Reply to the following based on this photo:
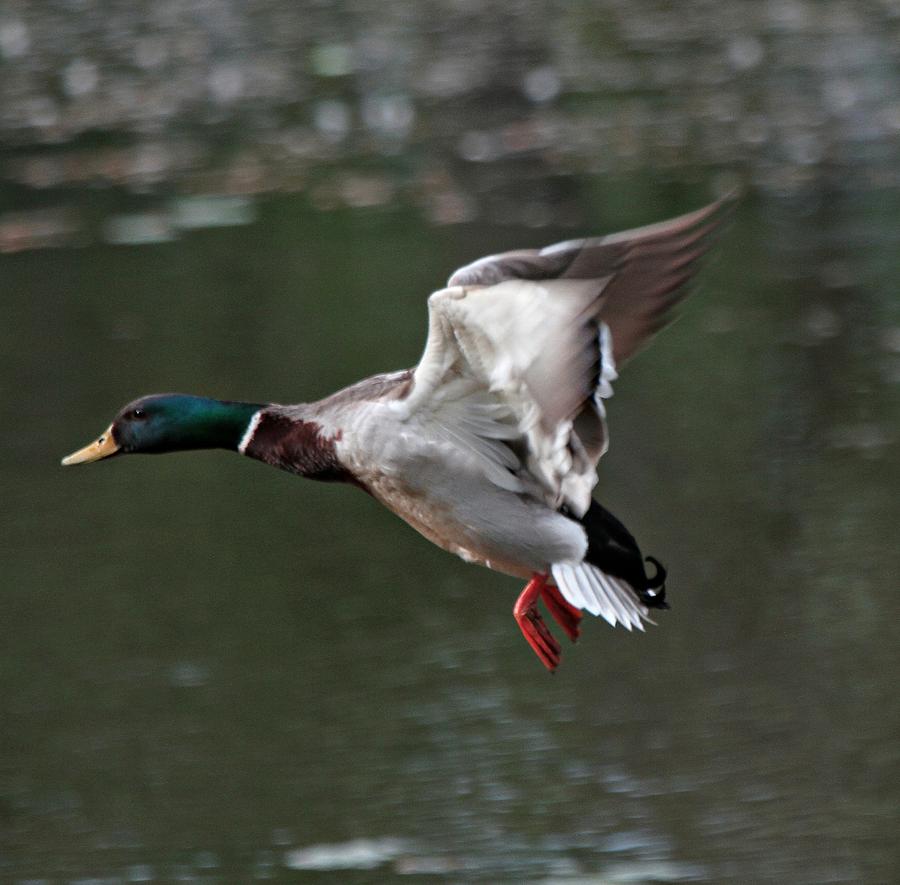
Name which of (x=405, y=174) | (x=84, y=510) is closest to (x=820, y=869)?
(x=84, y=510)

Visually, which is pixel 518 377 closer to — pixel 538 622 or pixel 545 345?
pixel 545 345

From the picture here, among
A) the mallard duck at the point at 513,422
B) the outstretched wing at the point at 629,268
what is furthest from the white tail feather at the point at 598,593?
the outstretched wing at the point at 629,268

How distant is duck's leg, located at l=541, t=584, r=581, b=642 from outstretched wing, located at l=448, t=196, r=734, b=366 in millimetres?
661

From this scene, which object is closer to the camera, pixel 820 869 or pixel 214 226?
pixel 820 869

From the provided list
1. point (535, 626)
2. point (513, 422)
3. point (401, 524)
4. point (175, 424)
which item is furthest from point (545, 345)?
point (401, 524)

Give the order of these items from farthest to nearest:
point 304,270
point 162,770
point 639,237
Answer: point 304,270 < point 162,770 < point 639,237

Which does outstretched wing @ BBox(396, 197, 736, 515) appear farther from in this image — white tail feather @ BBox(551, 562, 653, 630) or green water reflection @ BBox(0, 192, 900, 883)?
green water reflection @ BBox(0, 192, 900, 883)

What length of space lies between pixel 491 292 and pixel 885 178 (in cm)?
698

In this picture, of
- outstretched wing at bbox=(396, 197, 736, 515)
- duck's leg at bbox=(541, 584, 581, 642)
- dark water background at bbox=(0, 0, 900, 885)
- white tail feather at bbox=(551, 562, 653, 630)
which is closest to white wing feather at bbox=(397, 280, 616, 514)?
outstretched wing at bbox=(396, 197, 736, 515)

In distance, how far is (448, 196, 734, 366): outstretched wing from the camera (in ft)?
12.0

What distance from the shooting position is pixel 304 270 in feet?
30.9

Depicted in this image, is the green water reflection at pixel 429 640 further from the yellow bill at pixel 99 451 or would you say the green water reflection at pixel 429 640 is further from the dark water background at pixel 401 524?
the yellow bill at pixel 99 451

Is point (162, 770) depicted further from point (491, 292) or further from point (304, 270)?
point (304, 270)

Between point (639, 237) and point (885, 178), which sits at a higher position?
point (639, 237)
